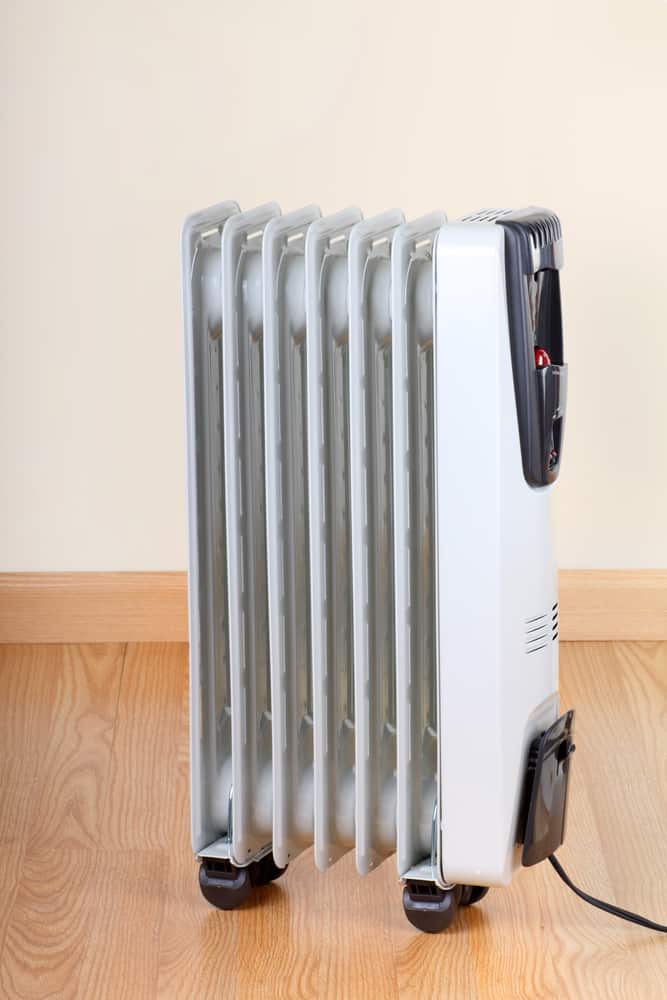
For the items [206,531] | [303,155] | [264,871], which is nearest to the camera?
[206,531]

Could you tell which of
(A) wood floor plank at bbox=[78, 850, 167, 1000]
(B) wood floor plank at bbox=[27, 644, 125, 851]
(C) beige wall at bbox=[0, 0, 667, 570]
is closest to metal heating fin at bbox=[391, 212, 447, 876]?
(A) wood floor plank at bbox=[78, 850, 167, 1000]

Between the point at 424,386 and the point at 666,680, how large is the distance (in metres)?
0.89

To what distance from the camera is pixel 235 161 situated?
6.19ft

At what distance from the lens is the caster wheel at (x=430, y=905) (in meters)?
1.23

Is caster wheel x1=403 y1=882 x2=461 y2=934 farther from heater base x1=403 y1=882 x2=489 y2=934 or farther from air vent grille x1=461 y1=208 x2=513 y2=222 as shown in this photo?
air vent grille x1=461 y1=208 x2=513 y2=222

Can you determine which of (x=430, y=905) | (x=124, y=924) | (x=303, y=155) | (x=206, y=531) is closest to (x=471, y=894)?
(x=430, y=905)

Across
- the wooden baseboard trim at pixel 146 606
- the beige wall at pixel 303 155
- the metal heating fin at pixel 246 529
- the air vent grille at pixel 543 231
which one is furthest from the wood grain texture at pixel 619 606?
the air vent grille at pixel 543 231

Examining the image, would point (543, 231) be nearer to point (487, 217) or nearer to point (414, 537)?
point (487, 217)

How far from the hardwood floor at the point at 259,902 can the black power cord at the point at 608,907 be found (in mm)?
11

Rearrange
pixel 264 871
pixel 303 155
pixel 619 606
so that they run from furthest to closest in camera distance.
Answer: pixel 619 606 < pixel 303 155 < pixel 264 871

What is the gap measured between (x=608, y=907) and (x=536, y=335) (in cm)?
56

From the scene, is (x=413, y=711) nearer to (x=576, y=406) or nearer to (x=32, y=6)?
(x=576, y=406)

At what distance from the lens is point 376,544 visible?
1.18 m

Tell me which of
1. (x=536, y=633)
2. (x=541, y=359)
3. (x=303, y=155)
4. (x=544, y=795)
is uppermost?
(x=303, y=155)
